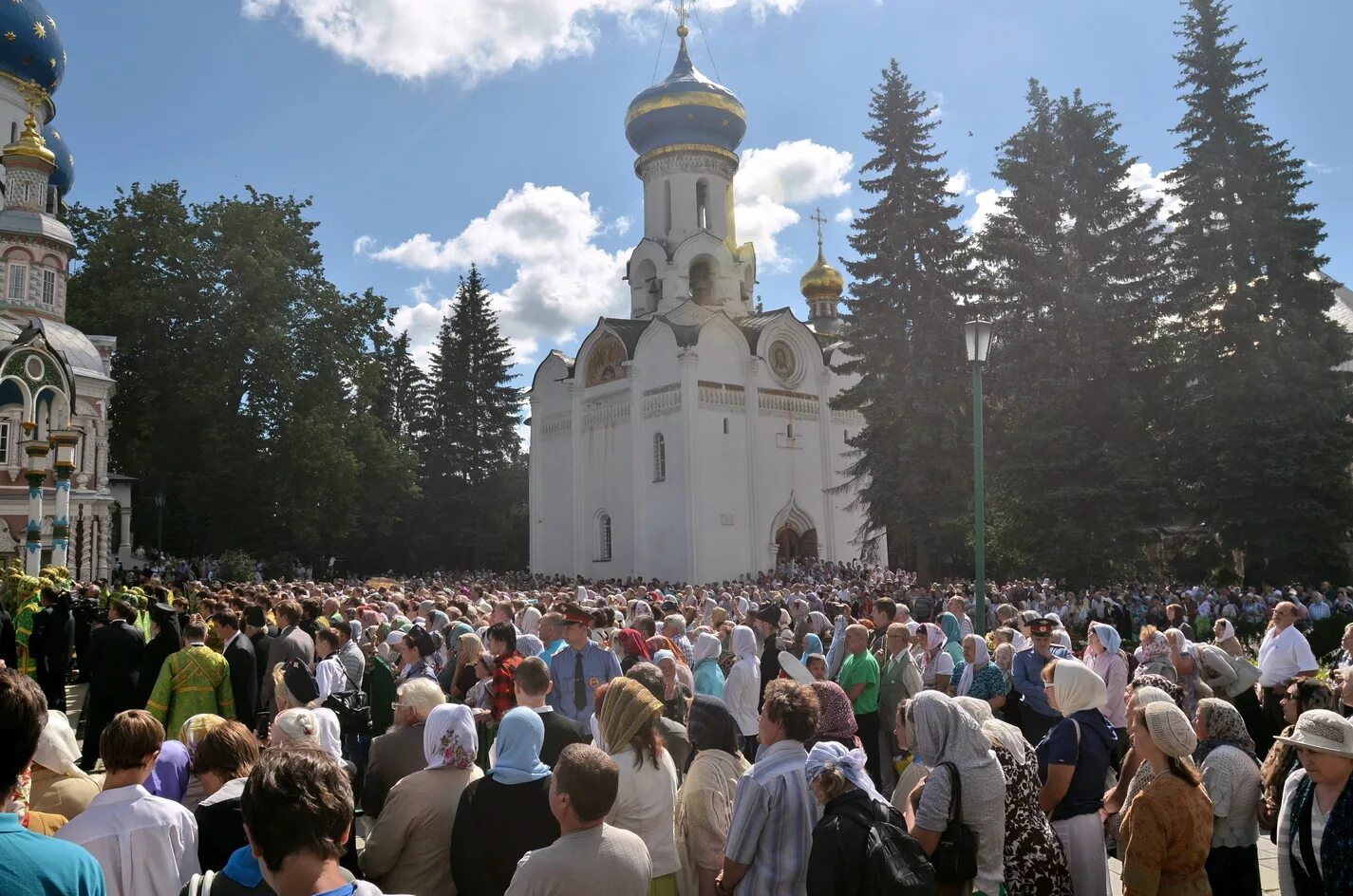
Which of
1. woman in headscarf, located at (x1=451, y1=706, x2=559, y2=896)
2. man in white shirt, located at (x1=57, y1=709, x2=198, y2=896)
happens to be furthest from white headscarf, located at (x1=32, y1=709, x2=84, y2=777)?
woman in headscarf, located at (x1=451, y1=706, x2=559, y2=896)

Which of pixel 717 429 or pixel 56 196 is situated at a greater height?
pixel 56 196

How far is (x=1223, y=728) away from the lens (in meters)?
4.42

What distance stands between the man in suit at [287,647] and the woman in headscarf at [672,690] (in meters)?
3.14

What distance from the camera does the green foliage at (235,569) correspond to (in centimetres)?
2584

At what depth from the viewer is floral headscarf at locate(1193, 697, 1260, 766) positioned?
173 inches

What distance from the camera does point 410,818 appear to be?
392 centimetres

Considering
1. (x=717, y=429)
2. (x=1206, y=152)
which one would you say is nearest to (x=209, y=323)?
(x=717, y=429)

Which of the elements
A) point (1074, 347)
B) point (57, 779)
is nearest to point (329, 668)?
point (57, 779)

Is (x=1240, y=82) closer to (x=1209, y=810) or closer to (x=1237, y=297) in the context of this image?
(x=1237, y=297)

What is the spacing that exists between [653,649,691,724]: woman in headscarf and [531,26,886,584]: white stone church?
22.6m

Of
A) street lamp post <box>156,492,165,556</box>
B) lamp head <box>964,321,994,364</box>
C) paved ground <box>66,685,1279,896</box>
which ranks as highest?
lamp head <box>964,321,994,364</box>

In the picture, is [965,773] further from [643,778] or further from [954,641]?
[954,641]

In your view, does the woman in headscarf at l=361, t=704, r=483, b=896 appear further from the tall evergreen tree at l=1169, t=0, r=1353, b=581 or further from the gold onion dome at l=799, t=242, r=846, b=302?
the gold onion dome at l=799, t=242, r=846, b=302

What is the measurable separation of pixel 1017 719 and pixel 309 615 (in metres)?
6.94
